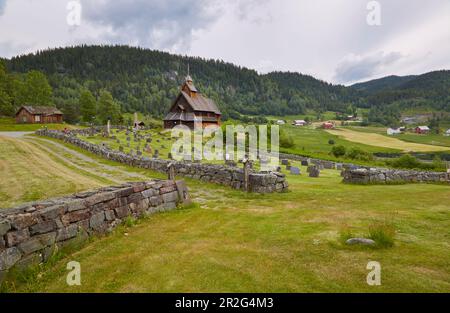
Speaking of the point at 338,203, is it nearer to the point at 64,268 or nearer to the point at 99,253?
the point at 99,253

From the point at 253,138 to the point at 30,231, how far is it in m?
48.4

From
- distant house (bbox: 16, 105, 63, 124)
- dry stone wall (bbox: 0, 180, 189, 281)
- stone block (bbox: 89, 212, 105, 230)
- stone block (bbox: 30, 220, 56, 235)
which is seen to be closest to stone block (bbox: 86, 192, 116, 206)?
dry stone wall (bbox: 0, 180, 189, 281)

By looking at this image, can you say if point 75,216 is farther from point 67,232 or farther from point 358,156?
point 358,156

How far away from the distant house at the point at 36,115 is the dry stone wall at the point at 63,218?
246 feet

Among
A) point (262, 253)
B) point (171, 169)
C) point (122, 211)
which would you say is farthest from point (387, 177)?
point (122, 211)

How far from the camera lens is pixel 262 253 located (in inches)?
256

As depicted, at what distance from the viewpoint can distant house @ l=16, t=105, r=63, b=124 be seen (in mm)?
71062

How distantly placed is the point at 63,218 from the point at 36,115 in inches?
3058

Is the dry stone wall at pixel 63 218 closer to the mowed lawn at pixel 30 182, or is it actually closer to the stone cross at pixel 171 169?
the stone cross at pixel 171 169

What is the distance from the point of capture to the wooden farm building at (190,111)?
219 feet

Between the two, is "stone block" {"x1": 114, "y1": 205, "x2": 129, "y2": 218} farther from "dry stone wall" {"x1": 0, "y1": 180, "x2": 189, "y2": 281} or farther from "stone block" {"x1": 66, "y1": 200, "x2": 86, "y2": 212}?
"stone block" {"x1": 66, "y1": 200, "x2": 86, "y2": 212}

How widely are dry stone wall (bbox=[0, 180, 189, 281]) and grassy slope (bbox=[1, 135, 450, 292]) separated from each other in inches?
17.0

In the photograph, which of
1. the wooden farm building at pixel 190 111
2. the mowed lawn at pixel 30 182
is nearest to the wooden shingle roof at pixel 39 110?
the wooden farm building at pixel 190 111
